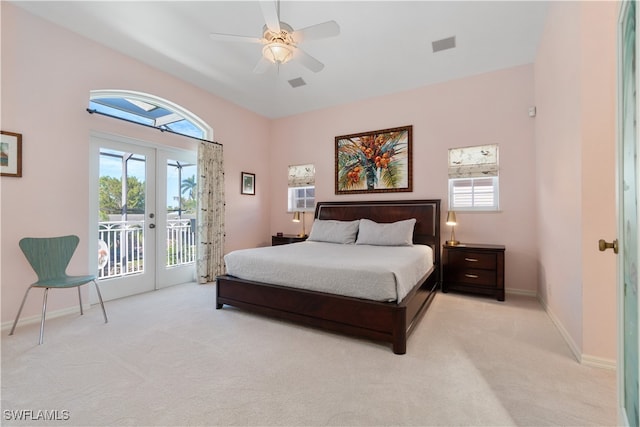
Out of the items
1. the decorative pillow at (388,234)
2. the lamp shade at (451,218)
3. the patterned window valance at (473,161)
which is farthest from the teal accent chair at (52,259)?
the patterned window valance at (473,161)

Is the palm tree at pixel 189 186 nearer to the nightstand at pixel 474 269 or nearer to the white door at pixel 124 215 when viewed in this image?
the white door at pixel 124 215

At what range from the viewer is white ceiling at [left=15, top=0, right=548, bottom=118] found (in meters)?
2.78

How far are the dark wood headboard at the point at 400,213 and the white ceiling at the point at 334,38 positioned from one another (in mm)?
1914

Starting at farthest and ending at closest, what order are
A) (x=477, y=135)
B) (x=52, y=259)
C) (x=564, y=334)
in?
(x=477, y=135), (x=52, y=259), (x=564, y=334)

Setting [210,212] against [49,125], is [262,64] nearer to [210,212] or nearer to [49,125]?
[49,125]

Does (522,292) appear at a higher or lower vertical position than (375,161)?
lower

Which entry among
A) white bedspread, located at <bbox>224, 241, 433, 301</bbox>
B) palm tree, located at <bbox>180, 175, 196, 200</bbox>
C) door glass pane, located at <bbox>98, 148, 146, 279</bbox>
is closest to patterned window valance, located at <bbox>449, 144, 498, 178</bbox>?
white bedspread, located at <bbox>224, 241, 433, 301</bbox>

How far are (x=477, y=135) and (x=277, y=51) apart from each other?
10.2 ft

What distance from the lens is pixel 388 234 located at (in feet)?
12.9

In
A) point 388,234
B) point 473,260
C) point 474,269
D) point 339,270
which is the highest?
point 388,234

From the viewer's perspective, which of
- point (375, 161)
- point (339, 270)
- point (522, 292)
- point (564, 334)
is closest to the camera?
point (564, 334)

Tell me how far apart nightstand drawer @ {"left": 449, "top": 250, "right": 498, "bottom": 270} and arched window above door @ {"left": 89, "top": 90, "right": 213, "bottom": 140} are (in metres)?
4.28

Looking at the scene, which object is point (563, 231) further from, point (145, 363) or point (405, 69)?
point (145, 363)

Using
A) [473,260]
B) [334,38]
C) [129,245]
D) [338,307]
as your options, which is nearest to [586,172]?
[473,260]
